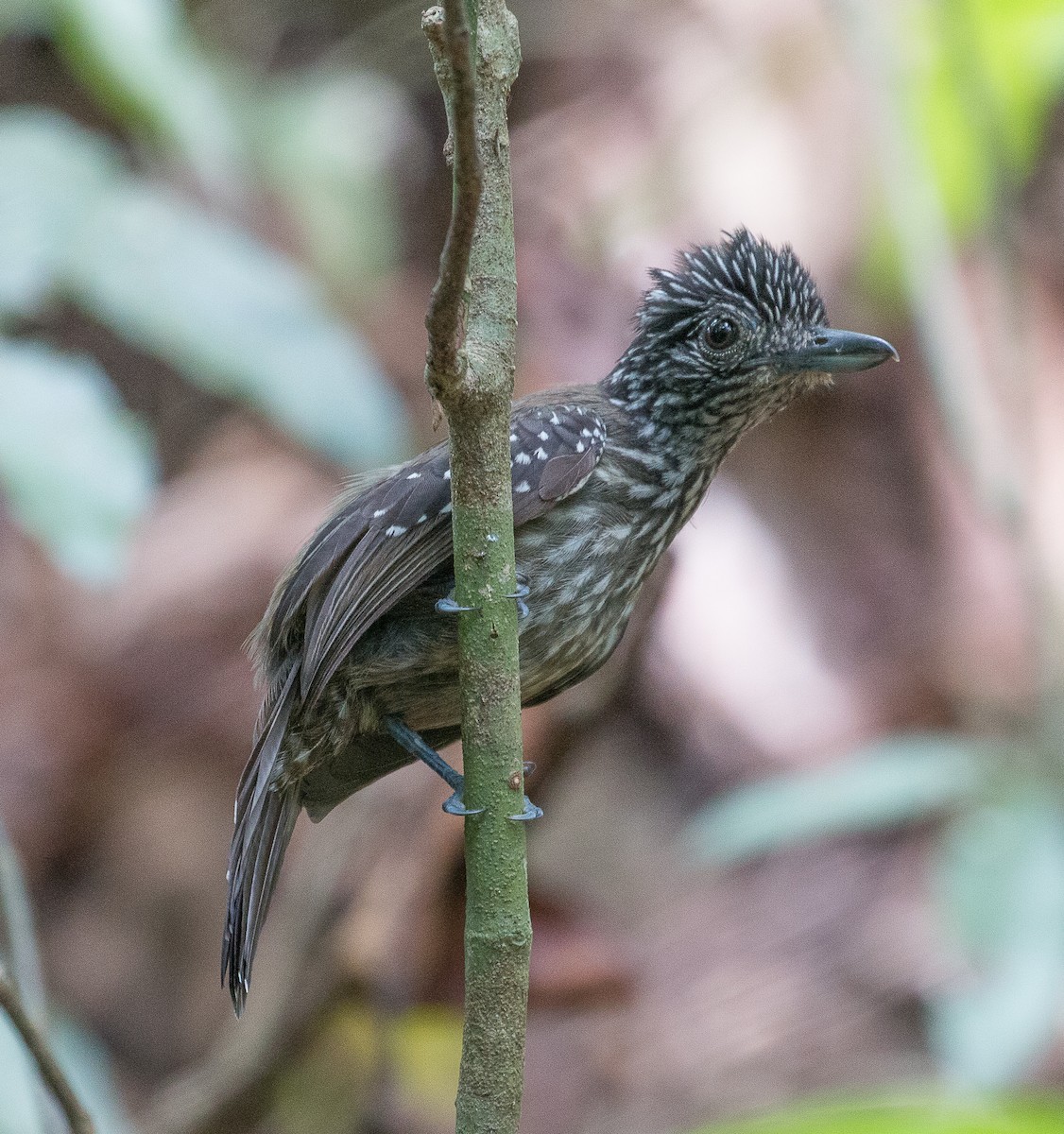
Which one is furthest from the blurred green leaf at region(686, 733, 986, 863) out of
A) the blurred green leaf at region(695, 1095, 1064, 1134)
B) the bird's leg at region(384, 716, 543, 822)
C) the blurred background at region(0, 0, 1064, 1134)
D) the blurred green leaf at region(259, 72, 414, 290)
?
the blurred green leaf at region(259, 72, 414, 290)

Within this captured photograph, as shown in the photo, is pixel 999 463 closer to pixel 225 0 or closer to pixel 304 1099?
pixel 304 1099

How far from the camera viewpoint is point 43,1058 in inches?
82.7

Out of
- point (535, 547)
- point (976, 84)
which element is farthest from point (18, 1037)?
point (976, 84)

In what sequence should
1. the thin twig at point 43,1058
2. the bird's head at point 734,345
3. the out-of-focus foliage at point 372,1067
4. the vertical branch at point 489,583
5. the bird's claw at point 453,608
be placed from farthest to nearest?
the out-of-focus foliage at point 372,1067 → the bird's head at point 734,345 → the bird's claw at point 453,608 → the vertical branch at point 489,583 → the thin twig at point 43,1058

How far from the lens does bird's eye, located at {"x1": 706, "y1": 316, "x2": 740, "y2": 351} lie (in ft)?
10.8

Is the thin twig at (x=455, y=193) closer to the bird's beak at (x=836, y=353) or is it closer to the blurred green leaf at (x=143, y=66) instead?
the blurred green leaf at (x=143, y=66)

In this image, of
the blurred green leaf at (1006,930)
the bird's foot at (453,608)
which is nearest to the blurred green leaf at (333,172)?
the blurred green leaf at (1006,930)

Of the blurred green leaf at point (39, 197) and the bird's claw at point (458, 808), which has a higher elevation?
the blurred green leaf at point (39, 197)

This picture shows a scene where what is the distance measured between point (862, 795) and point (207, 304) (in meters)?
1.95

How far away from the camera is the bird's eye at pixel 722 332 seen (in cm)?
330

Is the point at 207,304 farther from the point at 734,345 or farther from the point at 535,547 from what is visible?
the point at 734,345

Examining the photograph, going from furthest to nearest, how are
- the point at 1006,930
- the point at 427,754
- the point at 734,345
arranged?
the point at 1006,930, the point at 734,345, the point at 427,754

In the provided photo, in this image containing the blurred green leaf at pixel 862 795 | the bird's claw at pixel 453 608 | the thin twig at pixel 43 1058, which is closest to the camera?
the thin twig at pixel 43 1058

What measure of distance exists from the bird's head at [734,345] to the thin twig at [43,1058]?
179cm
